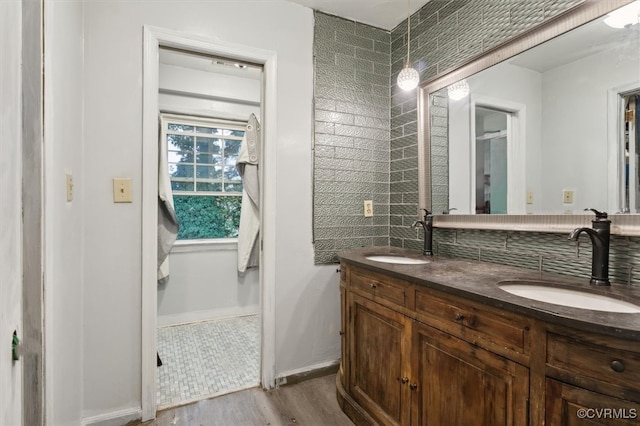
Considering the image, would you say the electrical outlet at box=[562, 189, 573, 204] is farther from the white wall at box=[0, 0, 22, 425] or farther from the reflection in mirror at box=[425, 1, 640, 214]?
the white wall at box=[0, 0, 22, 425]

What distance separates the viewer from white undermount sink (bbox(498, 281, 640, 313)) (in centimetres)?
103

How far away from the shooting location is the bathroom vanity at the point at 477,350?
0.77 m

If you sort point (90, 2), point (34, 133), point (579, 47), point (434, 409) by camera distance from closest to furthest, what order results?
point (34, 133), point (434, 409), point (579, 47), point (90, 2)

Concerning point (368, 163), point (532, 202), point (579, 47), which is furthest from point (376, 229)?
point (579, 47)

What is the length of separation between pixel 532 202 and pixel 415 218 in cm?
76

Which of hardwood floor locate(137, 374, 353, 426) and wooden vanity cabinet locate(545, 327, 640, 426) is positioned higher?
wooden vanity cabinet locate(545, 327, 640, 426)

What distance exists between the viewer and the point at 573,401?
0.81 m

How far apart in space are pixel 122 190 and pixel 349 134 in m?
1.49

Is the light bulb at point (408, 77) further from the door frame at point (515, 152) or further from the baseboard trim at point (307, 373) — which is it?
the baseboard trim at point (307, 373)

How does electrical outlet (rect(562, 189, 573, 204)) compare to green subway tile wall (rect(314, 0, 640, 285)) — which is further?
green subway tile wall (rect(314, 0, 640, 285))

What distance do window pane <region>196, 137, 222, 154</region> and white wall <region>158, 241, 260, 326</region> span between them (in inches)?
41.5

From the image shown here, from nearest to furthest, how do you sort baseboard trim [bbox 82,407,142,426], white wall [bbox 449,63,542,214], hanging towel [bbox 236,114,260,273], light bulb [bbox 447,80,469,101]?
white wall [bbox 449,63,542,214], baseboard trim [bbox 82,407,142,426], light bulb [bbox 447,80,469,101], hanging towel [bbox 236,114,260,273]

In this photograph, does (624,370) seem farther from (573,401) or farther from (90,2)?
(90,2)

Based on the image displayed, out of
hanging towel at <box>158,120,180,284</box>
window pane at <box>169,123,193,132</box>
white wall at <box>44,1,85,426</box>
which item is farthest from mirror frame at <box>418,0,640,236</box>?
window pane at <box>169,123,193,132</box>
